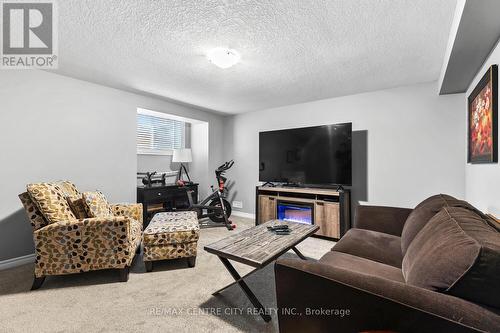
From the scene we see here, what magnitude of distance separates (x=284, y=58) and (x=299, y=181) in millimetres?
2080

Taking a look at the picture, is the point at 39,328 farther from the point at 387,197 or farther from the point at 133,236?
the point at 387,197

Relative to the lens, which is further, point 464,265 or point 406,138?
point 406,138

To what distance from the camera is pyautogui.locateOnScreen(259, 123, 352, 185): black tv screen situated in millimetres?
3381

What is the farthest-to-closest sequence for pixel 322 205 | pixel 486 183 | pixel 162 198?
pixel 162 198, pixel 322 205, pixel 486 183

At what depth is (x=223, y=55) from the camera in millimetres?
2205

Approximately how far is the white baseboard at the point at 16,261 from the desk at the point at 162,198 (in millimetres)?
1330

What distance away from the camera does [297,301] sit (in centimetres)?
98

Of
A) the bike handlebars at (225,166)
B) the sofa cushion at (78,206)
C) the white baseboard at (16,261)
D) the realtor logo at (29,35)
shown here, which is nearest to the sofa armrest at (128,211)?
the sofa cushion at (78,206)

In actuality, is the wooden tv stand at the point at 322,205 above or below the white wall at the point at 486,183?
below

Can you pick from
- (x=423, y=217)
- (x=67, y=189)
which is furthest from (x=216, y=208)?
(x=423, y=217)

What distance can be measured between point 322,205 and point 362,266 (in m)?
1.91

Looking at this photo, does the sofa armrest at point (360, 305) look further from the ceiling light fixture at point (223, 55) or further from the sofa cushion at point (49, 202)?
the sofa cushion at point (49, 202)

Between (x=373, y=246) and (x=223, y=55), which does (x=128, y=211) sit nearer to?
(x=223, y=55)

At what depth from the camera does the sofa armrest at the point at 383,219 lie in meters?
2.17
